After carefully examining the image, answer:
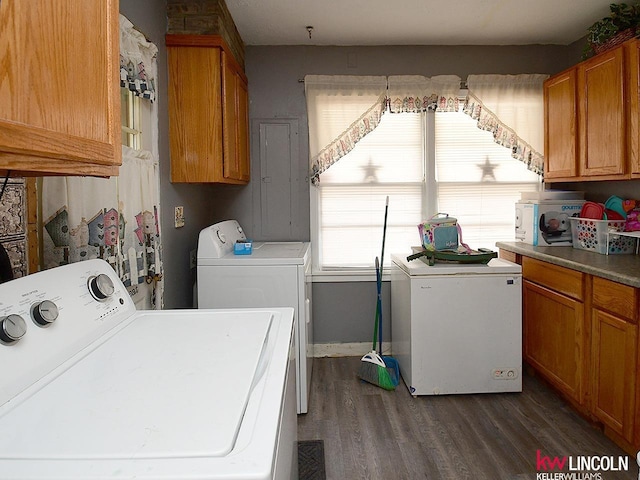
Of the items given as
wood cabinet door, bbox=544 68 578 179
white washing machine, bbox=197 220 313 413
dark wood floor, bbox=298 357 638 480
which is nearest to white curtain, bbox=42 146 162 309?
white washing machine, bbox=197 220 313 413

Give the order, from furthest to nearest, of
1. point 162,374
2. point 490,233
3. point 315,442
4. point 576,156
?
point 490,233 < point 576,156 < point 315,442 < point 162,374

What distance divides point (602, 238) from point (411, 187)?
1.39m

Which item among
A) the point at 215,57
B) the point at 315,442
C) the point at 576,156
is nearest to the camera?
the point at 315,442

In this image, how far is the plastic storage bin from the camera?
286cm

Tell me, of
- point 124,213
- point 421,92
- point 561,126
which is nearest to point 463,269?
point 561,126

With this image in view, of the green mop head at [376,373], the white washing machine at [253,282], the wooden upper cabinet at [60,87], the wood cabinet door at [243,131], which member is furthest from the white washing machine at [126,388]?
the wood cabinet door at [243,131]

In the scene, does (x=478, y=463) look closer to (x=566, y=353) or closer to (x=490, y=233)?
(x=566, y=353)

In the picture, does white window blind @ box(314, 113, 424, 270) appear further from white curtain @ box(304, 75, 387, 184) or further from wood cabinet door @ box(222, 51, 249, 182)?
wood cabinet door @ box(222, 51, 249, 182)

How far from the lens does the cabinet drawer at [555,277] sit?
2.63 meters

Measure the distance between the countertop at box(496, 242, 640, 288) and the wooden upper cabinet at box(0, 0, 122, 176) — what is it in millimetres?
2191

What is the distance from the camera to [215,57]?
271cm

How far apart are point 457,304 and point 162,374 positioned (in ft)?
7.39

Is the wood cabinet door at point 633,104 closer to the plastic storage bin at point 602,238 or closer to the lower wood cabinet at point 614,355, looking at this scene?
the plastic storage bin at point 602,238

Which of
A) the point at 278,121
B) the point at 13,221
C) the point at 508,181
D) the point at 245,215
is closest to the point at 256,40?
the point at 278,121
